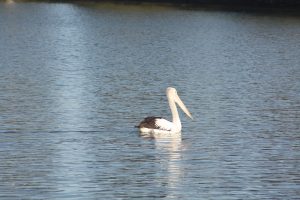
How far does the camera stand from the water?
15680 millimetres

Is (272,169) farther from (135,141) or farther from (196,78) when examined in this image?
(196,78)

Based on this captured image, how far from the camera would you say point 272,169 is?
16.8 meters

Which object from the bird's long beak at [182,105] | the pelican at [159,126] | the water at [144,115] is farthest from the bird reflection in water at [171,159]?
the bird's long beak at [182,105]

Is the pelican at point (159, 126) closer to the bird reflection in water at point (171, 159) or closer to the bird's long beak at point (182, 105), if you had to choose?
the bird reflection in water at point (171, 159)

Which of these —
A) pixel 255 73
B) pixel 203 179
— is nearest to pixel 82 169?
pixel 203 179

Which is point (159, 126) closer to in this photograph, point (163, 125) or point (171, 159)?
point (163, 125)

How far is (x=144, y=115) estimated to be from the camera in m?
22.5

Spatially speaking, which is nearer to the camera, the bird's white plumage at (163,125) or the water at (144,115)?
the water at (144,115)

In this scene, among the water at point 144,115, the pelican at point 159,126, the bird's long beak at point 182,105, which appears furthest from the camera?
the bird's long beak at point 182,105

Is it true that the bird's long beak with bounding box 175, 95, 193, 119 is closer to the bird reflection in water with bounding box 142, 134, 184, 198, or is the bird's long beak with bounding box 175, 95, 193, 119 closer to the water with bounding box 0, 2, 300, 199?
the water with bounding box 0, 2, 300, 199

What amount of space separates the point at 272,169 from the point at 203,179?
1.34 m

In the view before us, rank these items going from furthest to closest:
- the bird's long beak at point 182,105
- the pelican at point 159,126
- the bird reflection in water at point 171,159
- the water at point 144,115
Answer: the bird's long beak at point 182,105 → the pelican at point 159,126 → the water at point 144,115 → the bird reflection in water at point 171,159

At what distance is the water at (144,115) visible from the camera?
1568cm

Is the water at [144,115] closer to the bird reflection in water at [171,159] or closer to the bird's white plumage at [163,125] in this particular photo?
the bird reflection in water at [171,159]
